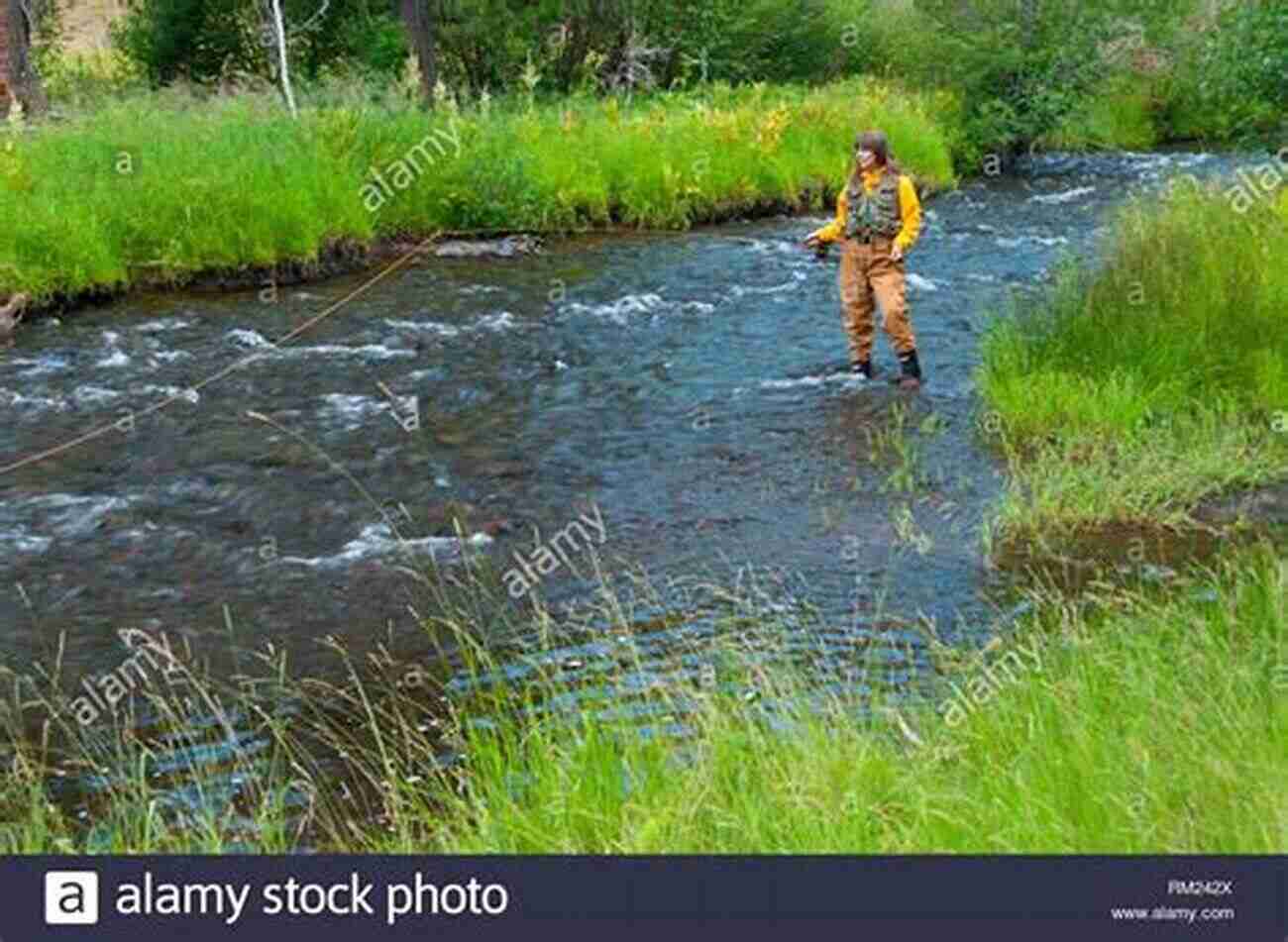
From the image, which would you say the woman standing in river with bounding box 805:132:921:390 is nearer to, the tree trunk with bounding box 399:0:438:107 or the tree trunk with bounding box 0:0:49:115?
the tree trunk with bounding box 0:0:49:115

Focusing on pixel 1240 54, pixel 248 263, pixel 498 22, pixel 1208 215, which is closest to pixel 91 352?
pixel 248 263

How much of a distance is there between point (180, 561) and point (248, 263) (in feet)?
29.3

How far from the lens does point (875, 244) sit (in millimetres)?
13086

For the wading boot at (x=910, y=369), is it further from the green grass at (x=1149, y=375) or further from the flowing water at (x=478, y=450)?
the green grass at (x=1149, y=375)

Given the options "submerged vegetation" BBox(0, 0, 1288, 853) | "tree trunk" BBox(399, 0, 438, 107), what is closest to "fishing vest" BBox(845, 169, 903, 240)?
"submerged vegetation" BBox(0, 0, 1288, 853)

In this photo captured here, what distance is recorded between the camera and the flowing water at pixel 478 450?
8664 millimetres

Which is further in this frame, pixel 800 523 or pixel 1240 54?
pixel 1240 54

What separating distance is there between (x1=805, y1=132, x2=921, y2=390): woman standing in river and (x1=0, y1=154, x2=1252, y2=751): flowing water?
1.33 ft

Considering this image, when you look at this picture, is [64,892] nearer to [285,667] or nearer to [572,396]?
[285,667]

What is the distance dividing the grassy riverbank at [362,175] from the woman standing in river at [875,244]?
7176 mm

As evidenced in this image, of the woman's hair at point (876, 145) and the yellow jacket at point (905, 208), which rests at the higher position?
the woman's hair at point (876, 145)

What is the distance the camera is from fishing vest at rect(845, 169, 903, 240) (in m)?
12.9

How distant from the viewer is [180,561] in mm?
9312

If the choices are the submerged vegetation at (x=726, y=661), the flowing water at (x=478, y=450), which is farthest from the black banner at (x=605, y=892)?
the flowing water at (x=478, y=450)
